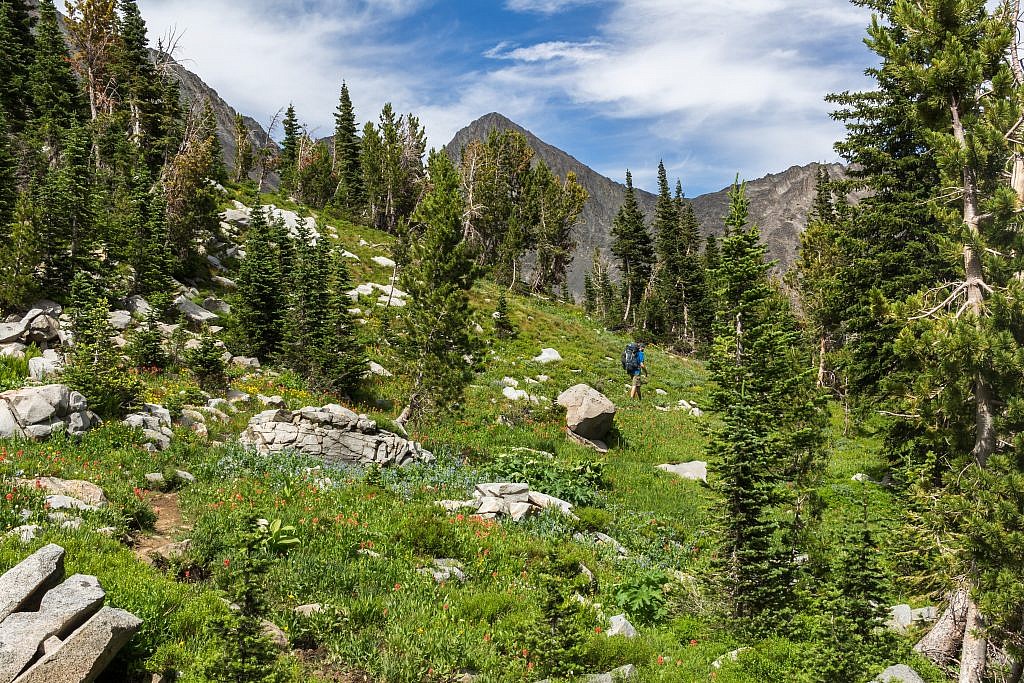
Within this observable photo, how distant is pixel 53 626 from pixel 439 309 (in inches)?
559

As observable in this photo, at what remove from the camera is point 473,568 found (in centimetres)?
984

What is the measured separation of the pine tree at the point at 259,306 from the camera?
22.0 metres

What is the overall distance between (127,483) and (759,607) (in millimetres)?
11464

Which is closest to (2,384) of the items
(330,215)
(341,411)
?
(341,411)

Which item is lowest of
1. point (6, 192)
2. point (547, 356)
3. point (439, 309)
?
point (547, 356)

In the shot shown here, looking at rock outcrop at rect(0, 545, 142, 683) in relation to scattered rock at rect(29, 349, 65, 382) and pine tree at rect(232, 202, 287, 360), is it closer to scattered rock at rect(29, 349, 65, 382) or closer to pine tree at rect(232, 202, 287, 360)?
scattered rock at rect(29, 349, 65, 382)

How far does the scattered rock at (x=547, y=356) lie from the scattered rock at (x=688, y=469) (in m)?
11.3

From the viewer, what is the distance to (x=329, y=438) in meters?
15.0

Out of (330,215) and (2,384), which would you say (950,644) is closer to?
(2,384)

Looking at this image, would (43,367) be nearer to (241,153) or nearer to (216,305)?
(216,305)

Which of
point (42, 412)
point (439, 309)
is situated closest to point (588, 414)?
point (439, 309)

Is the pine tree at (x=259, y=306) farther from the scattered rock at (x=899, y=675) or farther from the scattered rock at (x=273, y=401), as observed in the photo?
the scattered rock at (x=899, y=675)

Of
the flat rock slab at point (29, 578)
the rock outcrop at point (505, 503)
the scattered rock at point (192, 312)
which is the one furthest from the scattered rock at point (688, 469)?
the scattered rock at point (192, 312)

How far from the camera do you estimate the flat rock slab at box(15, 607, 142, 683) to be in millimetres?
4832
